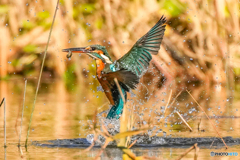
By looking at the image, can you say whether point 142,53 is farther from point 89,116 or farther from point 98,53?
point 89,116

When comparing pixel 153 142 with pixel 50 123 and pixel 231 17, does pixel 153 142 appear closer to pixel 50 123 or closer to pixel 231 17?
pixel 50 123

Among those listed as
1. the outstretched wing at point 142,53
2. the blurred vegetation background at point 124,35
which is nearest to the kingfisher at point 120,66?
the outstretched wing at point 142,53

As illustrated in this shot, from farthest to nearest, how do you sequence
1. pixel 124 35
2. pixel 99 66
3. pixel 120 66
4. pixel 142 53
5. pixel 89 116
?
pixel 124 35 < pixel 89 116 < pixel 142 53 < pixel 120 66 < pixel 99 66

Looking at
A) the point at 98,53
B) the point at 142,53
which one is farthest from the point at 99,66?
the point at 142,53

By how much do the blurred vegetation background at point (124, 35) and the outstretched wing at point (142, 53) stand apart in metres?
4.58

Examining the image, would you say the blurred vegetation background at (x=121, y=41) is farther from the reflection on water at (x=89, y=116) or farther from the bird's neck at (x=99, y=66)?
the bird's neck at (x=99, y=66)

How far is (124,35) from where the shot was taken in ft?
35.0

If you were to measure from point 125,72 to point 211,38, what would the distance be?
6.08 m

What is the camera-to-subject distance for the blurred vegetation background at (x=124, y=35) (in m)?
10.0

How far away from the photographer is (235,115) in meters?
5.96

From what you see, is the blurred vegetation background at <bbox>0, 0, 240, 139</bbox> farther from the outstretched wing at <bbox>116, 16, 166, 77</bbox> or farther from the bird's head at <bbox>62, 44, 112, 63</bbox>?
the bird's head at <bbox>62, 44, 112, 63</bbox>

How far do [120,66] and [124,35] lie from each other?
595 centimetres

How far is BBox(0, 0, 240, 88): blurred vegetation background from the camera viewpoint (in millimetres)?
10047

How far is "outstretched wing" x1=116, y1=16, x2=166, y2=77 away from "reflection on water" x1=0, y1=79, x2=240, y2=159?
0.31m
